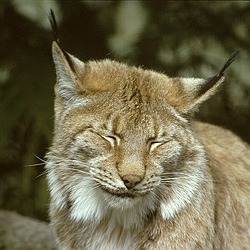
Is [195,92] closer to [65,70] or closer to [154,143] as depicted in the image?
[154,143]

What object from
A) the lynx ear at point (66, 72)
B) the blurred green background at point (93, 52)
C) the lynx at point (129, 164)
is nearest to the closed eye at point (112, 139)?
the lynx at point (129, 164)

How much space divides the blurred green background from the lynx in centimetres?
153

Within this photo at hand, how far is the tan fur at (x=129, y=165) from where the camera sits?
15.0ft

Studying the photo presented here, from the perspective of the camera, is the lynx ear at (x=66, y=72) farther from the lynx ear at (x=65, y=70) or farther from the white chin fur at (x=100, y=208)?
the white chin fur at (x=100, y=208)

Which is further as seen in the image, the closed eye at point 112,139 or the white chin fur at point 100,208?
the white chin fur at point 100,208

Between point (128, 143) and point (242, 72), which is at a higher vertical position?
point (242, 72)

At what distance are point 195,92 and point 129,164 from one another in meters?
0.60

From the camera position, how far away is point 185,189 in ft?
15.9

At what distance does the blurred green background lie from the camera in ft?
21.6

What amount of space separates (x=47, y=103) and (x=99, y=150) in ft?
6.69

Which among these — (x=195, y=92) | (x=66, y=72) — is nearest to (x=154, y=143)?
(x=195, y=92)

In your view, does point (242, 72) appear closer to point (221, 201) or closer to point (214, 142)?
point (214, 142)

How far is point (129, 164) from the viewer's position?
14.7 feet

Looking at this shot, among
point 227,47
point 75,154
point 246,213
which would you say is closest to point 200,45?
point 227,47
